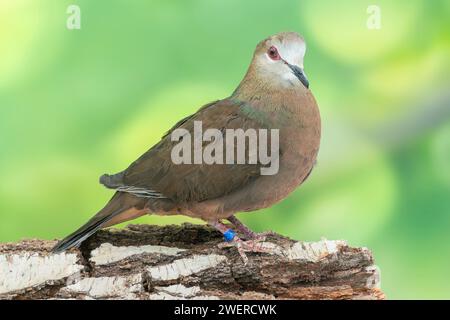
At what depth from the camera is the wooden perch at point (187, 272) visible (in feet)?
13.9

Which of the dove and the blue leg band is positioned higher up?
the dove

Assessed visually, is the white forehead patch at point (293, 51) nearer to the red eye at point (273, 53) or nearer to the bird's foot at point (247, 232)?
the red eye at point (273, 53)

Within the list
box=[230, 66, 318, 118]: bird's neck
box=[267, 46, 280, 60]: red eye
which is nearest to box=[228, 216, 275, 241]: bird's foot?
box=[230, 66, 318, 118]: bird's neck

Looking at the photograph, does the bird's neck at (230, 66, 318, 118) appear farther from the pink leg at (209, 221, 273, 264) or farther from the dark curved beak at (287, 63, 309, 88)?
the pink leg at (209, 221, 273, 264)

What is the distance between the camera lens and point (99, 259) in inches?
177

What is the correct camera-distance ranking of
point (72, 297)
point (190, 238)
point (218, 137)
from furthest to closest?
point (190, 238) → point (218, 137) → point (72, 297)

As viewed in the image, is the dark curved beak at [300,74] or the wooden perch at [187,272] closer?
the wooden perch at [187,272]

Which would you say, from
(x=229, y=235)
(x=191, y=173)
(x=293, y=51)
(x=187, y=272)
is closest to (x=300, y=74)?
(x=293, y=51)

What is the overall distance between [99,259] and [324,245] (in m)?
1.31

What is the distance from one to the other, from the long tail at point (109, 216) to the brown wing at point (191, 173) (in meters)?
0.07

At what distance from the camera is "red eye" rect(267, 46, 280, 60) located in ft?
14.9

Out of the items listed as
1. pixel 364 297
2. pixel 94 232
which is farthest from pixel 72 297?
pixel 364 297

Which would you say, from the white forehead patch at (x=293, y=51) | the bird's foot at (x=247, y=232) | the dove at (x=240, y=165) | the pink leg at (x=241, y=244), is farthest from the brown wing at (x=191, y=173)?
the bird's foot at (x=247, y=232)

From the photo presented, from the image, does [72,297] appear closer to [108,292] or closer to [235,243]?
[108,292]
